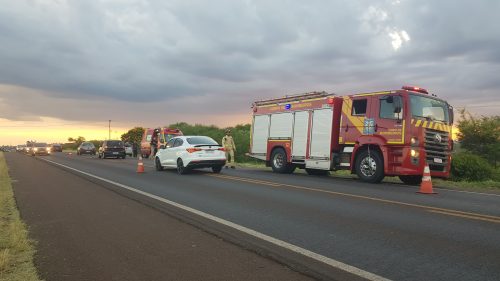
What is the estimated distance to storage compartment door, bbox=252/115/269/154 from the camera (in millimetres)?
20172

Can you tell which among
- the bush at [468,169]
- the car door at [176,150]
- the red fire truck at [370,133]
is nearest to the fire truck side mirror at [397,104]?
the red fire truck at [370,133]

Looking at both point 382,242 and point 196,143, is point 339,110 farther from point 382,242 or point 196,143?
point 382,242

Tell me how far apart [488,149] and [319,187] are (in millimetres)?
34510

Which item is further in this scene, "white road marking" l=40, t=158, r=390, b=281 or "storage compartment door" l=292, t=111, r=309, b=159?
"storage compartment door" l=292, t=111, r=309, b=159

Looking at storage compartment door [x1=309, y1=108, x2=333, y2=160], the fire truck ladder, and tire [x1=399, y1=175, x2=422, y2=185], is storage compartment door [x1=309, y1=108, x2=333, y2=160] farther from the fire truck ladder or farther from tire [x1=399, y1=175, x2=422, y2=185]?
tire [x1=399, y1=175, x2=422, y2=185]

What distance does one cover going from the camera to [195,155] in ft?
58.7

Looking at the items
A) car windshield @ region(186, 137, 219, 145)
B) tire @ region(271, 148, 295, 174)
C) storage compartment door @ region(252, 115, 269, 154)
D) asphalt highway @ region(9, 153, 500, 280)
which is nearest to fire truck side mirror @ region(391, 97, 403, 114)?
asphalt highway @ region(9, 153, 500, 280)

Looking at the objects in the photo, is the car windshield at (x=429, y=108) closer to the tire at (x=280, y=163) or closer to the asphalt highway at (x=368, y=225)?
the asphalt highway at (x=368, y=225)

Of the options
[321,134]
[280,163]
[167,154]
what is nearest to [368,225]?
[321,134]

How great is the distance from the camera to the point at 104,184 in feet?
45.5

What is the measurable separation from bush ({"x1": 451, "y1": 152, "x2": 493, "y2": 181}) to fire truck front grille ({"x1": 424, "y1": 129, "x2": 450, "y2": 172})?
11.8 feet

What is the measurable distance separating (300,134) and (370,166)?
3.80 metres

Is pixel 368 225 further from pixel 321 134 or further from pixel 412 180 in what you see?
pixel 321 134

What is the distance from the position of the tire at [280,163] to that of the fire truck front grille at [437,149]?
236 inches
